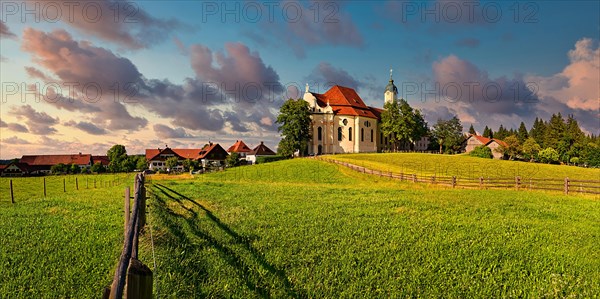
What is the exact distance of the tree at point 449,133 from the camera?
100887 mm

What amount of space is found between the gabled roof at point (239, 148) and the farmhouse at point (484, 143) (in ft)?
233

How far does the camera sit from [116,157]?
268ft

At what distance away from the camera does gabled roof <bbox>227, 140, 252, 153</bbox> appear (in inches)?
4070

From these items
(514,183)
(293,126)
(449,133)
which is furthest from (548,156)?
(514,183)

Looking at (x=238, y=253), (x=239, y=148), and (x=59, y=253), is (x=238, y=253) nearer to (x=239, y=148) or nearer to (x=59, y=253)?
(x=59, y=253)

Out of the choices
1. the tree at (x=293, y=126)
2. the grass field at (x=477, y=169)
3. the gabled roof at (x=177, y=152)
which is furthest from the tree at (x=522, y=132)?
the gabled roof at (x=177, y=152)

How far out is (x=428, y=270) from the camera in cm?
683

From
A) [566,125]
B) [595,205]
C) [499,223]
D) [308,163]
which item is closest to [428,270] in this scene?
[499,223]

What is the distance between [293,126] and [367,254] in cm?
6320

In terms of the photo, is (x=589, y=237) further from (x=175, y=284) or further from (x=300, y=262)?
(x=175, y=284)

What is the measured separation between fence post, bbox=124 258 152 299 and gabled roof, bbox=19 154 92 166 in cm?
10579

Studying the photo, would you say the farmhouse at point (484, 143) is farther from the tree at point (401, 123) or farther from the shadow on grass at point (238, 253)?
the shadow on grass at point (238, 253)

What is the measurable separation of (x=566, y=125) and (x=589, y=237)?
385 feet

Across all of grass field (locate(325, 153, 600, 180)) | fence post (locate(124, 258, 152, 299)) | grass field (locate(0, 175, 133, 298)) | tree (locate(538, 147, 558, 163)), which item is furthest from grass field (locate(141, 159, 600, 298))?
tree (locate(538, 147, 558, 163))
